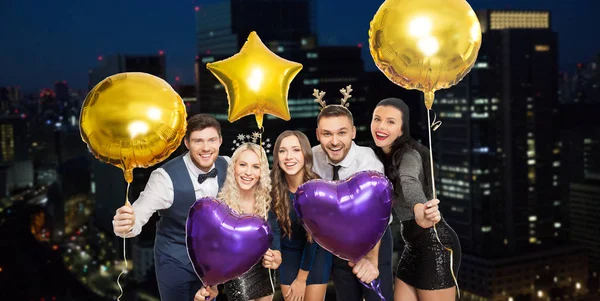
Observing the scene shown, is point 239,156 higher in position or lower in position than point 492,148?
higher

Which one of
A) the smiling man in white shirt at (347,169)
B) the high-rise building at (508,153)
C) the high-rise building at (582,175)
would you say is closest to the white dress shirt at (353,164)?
the smiling man in white shirt at (347,169)

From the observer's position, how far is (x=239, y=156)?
280cm

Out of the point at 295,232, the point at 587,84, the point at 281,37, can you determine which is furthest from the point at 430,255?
the point at 587,84

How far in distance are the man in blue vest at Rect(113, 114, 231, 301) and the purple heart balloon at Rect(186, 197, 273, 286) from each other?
192 mm

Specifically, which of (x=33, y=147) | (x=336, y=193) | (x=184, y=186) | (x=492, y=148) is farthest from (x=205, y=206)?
(x=492, y=148)

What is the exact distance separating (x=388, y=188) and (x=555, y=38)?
3506 cm

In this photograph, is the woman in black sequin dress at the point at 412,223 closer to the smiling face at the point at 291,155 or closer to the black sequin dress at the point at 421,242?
the black sequin dress at the point at 421,242

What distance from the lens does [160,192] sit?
9.15 feet

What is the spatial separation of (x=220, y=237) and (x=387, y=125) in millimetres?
904

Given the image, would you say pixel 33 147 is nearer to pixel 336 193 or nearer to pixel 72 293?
pixel 72 293

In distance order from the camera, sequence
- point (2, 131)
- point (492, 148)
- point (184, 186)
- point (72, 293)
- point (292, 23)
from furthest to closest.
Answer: point (492, 148) < point (292, 23) < point (2, 131) < point (72, 293) < point (184, 186)

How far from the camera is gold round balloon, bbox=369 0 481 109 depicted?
2.74 meters

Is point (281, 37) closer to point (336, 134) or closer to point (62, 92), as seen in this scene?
point (62, 92)

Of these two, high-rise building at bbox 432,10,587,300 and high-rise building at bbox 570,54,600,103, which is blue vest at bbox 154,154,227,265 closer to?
high-rise building at bbox 432,10,587,300
